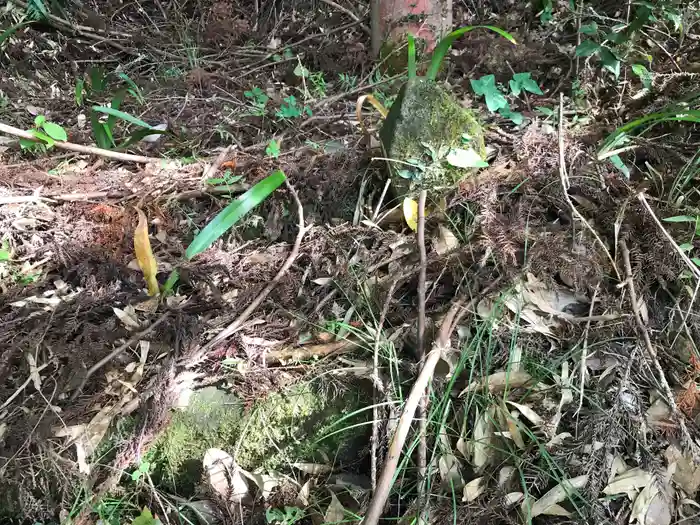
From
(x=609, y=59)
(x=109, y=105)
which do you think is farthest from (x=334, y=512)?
(x=109, y=105)

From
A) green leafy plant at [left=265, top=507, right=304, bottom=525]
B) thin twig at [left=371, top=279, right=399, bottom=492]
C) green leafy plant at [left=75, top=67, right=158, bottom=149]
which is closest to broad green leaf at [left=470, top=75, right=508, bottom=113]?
thin twig at [left=371, top=279, right=399, bottom=492]

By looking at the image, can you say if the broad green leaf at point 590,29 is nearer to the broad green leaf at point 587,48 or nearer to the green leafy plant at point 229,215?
the broad green leaf at point 587,48

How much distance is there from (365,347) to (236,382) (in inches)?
13.3

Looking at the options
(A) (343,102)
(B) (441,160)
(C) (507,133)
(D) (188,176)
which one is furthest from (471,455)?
(A) (343,102)

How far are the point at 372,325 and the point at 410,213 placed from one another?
35 centimetres

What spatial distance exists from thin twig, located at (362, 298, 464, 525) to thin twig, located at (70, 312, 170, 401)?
690mm

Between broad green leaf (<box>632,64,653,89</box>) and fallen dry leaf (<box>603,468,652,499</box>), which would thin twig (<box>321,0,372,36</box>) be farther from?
fallen dry leaf (<box>603,468,652,499</box>)

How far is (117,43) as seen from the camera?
2.74 m

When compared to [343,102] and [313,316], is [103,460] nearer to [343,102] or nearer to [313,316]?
[313,316]

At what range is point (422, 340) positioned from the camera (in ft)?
3.97

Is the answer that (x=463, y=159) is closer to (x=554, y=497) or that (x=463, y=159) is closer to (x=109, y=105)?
(x=554, y=497)

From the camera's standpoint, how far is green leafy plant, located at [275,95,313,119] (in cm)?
193

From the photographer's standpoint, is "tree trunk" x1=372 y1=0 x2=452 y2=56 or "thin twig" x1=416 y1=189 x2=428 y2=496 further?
"tree trunk" x1=372 y1=0 x2=452 y2=56

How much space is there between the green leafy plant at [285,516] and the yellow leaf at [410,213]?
0.79m
